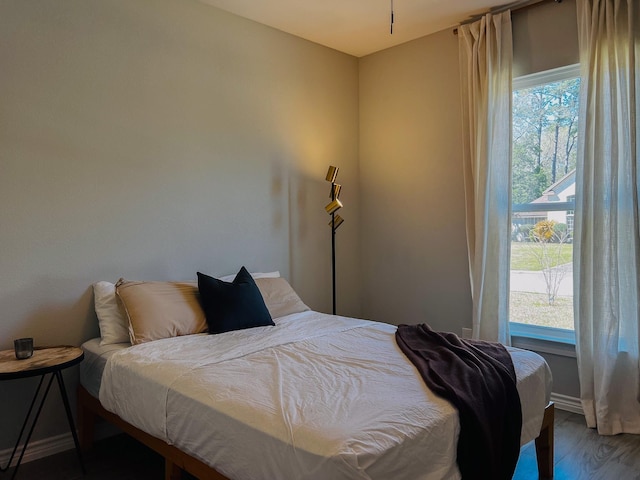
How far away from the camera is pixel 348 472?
139 cm

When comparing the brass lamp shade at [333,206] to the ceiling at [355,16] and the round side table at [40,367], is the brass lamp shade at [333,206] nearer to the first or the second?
the ceiling at [355,16]

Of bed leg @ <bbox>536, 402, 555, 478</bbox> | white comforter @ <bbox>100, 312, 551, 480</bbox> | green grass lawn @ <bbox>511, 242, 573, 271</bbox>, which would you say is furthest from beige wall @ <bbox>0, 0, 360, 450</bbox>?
bed leg @ <bbox>536, 402, 555, 478</bbox>

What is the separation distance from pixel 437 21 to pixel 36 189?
9.66 feet

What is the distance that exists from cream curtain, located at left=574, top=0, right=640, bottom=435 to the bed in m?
0.88

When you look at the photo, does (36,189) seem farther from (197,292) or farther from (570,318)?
(570,318)

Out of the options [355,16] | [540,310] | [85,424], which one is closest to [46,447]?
[85,424]

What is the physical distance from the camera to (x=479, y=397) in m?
1.87

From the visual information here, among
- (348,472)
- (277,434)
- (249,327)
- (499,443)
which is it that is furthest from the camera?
(249,327)

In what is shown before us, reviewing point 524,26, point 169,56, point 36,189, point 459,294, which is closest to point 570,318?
point 459,294

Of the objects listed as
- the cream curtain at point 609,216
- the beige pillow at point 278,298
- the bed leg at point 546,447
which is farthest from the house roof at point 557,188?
the beige pillow at point 278,298

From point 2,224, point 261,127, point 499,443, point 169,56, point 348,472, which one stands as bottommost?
point 499,443

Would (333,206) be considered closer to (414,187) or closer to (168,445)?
(414,187)

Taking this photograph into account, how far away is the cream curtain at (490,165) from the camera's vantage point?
3443mm

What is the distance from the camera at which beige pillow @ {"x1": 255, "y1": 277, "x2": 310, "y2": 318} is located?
3.27 m
